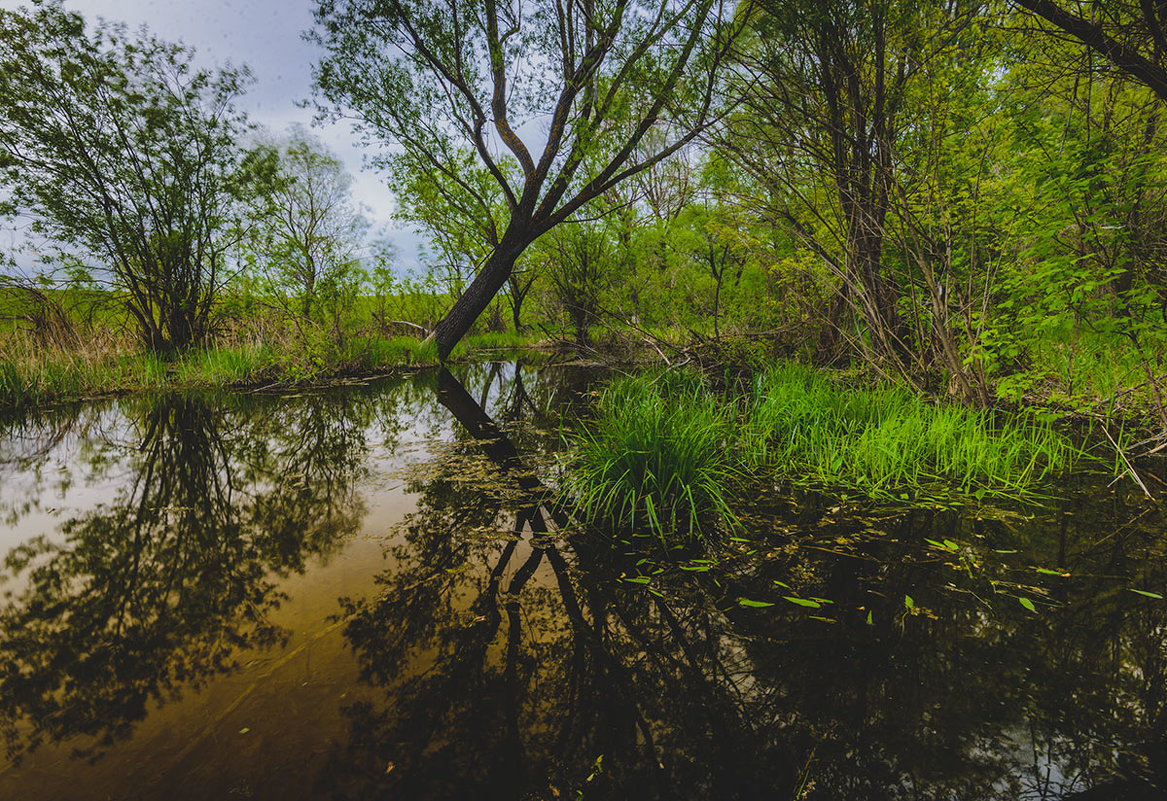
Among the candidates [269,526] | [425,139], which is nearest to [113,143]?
[425,139]

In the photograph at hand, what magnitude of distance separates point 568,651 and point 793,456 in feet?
9.65

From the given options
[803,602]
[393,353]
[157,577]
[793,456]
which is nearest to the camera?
[803,602]

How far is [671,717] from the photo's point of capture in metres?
1.38

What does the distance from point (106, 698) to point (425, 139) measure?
10.8 meters

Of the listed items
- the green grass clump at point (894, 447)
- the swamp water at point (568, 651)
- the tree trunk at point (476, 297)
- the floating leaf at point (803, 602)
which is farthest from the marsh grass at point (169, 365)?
the floating leaf at point (803, 602)

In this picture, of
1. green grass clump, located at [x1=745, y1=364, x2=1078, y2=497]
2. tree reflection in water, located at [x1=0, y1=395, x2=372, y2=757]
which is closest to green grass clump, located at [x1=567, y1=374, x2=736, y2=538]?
green grass clump, located at [x1=745, y1=364, x2=1078, y2=497]

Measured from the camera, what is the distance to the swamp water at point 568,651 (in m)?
1.21

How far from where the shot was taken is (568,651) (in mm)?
1686

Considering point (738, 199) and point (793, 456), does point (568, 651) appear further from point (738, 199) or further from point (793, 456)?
point (738, 199)

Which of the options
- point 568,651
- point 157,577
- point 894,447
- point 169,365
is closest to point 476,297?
point 169,365

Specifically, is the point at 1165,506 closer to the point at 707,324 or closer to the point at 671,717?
the point at 671,717

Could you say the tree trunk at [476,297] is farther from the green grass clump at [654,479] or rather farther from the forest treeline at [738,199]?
the green grass clump at [654,479]

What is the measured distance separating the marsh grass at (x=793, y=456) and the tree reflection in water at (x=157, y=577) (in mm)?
1816

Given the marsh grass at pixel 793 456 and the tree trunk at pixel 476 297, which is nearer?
the marsh grass at pixel 793 456
